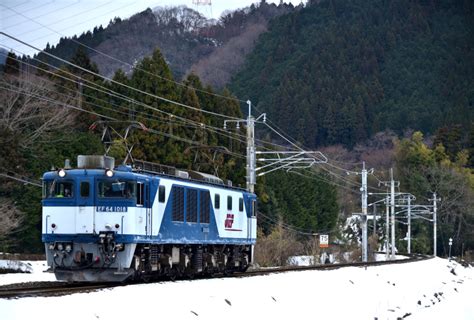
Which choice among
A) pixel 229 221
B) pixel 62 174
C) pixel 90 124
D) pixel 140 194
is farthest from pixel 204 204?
pixel 90 124

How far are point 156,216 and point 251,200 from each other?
1130 cm

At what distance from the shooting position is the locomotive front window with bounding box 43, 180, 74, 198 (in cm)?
2908

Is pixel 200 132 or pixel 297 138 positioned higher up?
pixel 297 138

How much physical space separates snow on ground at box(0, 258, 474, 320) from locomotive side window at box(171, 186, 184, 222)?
3.23 meters

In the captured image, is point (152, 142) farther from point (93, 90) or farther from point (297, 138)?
point (297, 138)

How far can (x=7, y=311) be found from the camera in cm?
1781

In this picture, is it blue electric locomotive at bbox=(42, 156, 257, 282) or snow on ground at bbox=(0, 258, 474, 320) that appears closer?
snow on ground at bbox=(0, 258, 474, 320)

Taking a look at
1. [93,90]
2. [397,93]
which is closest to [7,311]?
[93,90]

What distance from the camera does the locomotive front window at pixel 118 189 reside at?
2881cm

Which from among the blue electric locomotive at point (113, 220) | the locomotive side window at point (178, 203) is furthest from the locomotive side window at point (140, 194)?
the locomotive side window at point (178, 203)

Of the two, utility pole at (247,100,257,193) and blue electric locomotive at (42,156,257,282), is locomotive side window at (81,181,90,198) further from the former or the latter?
utility pole at (247,100,257,193)

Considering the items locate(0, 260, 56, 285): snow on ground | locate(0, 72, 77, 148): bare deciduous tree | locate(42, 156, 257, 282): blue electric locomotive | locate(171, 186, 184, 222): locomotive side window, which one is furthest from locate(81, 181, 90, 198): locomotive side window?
locate(0, 72, 77, 148): bare deciduous tree

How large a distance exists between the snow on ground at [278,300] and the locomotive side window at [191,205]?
126 inches

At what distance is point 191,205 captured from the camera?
110 feet
